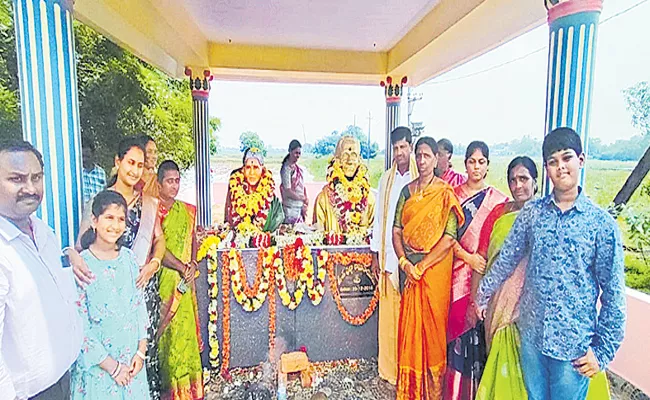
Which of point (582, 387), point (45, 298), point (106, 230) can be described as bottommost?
point (582, 387)

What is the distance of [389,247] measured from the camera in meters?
2.36

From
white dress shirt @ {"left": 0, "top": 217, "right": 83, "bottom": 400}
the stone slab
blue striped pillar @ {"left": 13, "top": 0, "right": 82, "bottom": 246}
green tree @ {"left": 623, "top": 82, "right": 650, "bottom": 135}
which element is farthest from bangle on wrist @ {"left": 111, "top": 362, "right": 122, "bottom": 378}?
green tree @ {"left": 623, "top": 82, "right": 650, "bottom": 135}

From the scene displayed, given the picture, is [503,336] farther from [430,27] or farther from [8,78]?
[8,78]

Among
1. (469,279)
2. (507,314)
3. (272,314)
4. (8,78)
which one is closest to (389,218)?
(469,279)

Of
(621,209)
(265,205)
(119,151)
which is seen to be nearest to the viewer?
(621,209)

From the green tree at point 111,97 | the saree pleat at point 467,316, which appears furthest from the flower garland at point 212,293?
the saree pleat at point 467,316

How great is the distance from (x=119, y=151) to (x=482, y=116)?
1630 millimetres

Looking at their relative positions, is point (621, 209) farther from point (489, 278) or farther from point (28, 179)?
point (28, 179)

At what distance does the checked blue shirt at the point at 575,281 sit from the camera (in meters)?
1.53

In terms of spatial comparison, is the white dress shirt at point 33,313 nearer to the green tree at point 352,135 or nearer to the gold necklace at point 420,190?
the green tree at point 352,135

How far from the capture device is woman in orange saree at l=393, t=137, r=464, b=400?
208cm

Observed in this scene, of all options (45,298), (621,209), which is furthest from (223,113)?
(621,209)

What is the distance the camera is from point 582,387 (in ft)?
5.31

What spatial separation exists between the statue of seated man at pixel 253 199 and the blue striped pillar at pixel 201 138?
164mm
